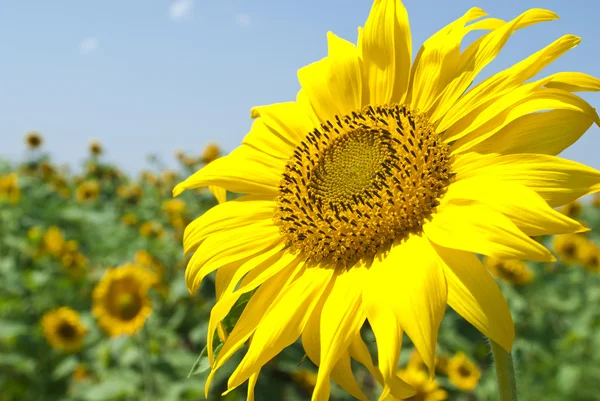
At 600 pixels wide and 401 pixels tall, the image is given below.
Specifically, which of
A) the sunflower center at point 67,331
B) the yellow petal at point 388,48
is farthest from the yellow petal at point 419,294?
the sunflower center at point 67,331

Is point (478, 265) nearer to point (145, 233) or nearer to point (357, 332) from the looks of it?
point (357, 332)

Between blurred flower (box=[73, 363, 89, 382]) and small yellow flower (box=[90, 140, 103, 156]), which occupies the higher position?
small yellow flower (box=[90, 140, 103, 156])

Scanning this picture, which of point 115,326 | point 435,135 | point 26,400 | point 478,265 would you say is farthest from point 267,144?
point 26,400

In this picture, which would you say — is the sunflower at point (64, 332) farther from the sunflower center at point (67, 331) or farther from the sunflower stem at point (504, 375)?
the sunflower stem at point (504, 375)

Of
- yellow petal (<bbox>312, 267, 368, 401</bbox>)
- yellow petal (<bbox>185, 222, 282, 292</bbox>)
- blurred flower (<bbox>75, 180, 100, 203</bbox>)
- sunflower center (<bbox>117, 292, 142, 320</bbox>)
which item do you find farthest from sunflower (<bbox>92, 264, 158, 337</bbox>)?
blurred flower (<bbox>75, 180, 100, 203</bbox>)

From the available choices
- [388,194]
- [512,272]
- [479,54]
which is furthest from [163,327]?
[479,54]

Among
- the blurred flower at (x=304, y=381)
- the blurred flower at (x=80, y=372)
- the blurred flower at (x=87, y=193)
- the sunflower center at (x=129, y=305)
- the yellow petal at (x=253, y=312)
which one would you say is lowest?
the blurred flower at (x=304, y=381)

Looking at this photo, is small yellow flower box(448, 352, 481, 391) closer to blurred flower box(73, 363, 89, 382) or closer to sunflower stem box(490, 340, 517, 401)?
sunflower stem box(490, 340, 517, 401)
